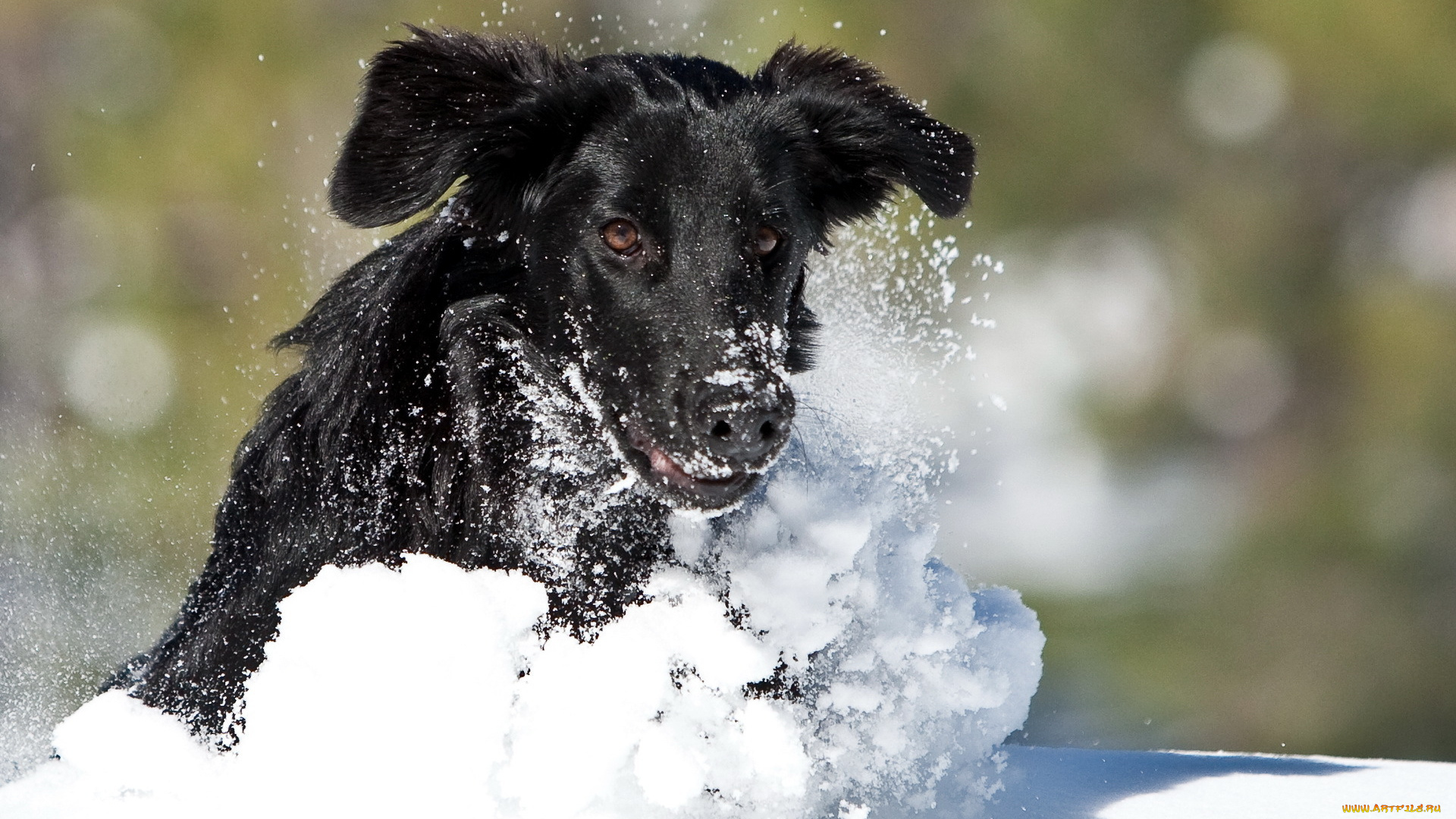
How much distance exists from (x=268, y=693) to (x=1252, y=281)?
1332cm

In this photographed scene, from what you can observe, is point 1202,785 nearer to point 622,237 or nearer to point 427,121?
point 622,237

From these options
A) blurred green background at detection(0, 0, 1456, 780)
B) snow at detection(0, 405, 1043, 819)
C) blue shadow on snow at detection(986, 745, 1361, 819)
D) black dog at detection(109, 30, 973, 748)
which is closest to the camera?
snow at detection(0, 405, 1043, 819)

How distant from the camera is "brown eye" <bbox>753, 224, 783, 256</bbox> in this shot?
3057 millimetres

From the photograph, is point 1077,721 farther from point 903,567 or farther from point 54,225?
point 54,225

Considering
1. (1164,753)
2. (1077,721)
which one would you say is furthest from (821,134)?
(1077,721)

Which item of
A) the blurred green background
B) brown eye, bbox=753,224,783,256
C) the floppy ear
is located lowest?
brown eye, bbox=753,224,783,256

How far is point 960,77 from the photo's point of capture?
14.5m

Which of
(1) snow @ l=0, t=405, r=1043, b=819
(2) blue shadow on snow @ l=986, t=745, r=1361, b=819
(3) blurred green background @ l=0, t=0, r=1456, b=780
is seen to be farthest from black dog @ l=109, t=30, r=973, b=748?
(3) blurred green background @ l=0, t=0, r=1456, b=780

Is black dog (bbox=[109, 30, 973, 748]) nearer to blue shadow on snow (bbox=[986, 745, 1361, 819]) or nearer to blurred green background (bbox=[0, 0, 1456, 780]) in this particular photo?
blue shadow on snow (bbox=[986, 745, 1361, 819])

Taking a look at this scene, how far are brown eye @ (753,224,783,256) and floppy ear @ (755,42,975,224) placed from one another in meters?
0.34

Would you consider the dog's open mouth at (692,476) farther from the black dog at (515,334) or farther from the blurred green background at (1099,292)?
the blurred green background at (1099,292)

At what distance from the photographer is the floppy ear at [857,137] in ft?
11.1

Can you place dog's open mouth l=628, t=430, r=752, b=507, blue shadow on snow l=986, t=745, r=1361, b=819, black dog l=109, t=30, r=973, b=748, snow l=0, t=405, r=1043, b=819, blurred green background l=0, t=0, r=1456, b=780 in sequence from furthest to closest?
blurred green background l=0, t=0, r=1456, b=780, blue shadow on snow l=986, t=745, r=1361, b=819, black dog l=109, t=30, r=973, b=748, dog's open mouth l=628, t=430, r=752, b=507, snow l=0, t=405, r=1043, b=819

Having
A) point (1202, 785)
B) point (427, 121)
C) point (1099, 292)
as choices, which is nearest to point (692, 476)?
point (427, 121)
